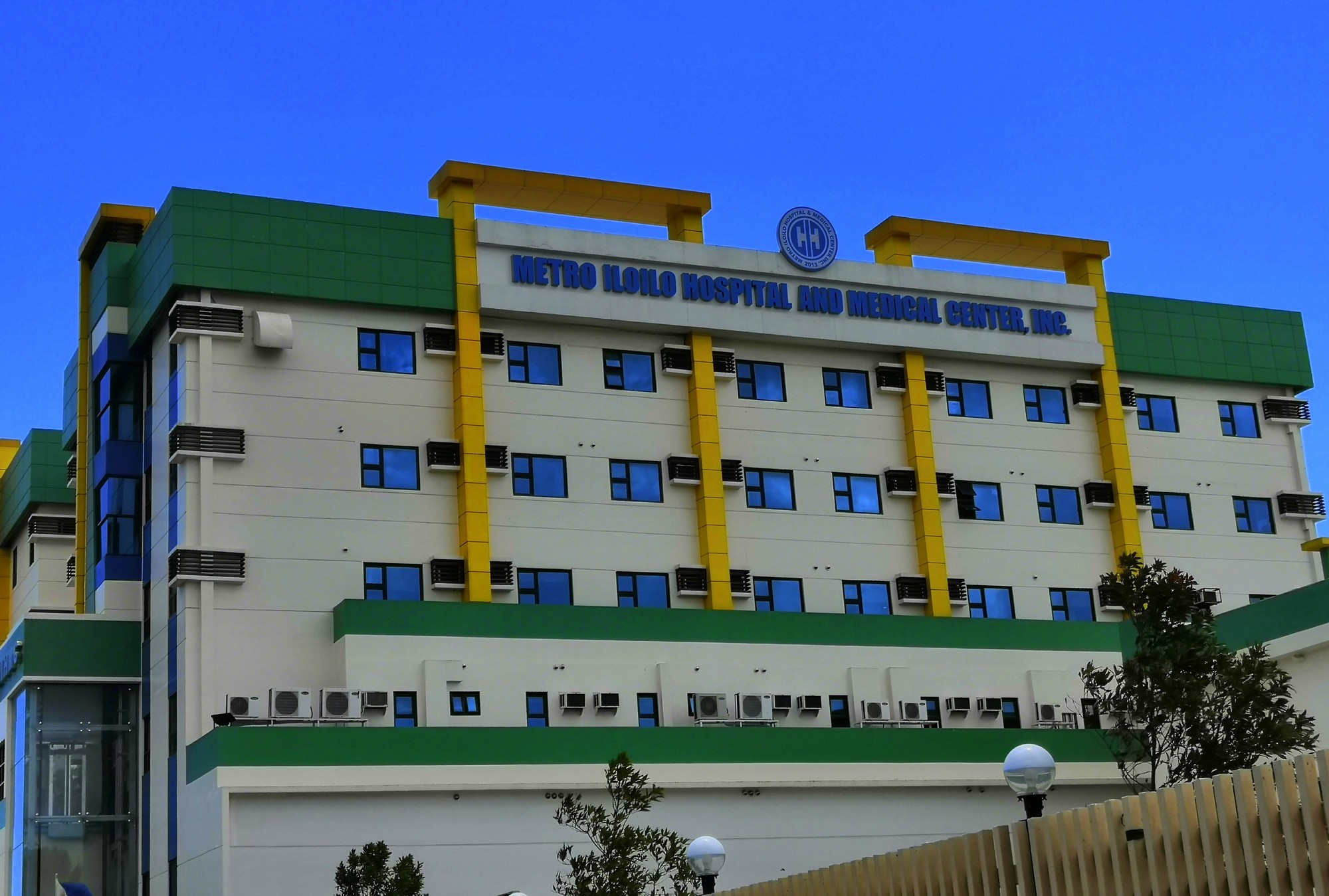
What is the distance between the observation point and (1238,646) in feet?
108

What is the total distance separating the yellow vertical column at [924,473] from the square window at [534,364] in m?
10.2

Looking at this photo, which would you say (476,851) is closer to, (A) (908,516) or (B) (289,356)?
(B) (289,356)

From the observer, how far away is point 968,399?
4838cm

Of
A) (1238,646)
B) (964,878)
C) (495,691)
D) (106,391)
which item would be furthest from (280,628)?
(964,878)

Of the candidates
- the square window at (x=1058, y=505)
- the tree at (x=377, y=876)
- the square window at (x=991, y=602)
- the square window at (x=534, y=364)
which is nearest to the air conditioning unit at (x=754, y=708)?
the square window at (x=991, y=602)

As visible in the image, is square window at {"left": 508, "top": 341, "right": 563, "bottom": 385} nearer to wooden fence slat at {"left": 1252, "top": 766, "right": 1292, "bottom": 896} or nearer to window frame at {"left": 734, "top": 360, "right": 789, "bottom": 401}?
window frame at {"left": 734, "top": 360, "right": 789, "bottom": 401}

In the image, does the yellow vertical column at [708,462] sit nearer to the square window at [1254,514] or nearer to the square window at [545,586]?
the square window at [545,586]

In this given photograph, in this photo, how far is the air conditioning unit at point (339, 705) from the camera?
36594 mm

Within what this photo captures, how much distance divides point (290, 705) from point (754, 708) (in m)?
11.1

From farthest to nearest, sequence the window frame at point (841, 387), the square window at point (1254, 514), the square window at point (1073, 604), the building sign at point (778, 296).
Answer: the square window at point (1254, 514)
the square window at point (1073, 604)
the window frame at point (841, 387)
the building sign at point (778, 296)

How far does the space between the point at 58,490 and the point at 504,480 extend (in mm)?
21883

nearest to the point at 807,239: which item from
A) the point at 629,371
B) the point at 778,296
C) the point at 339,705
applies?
the point at 778,296

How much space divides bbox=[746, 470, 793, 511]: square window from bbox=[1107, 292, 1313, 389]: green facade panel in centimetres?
1178

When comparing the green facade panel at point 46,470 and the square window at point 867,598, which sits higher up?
the green facade panel at point 46,470
